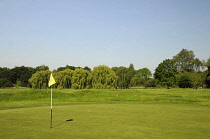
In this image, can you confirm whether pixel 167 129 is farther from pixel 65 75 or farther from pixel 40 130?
pixel 65 75

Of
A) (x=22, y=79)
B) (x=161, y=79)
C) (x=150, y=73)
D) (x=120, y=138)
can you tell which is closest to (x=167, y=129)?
(x=120, y=138)

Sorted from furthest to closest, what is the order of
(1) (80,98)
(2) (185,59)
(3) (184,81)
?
(2) (185,59) < (3) (184,81) < (1) (80,98)

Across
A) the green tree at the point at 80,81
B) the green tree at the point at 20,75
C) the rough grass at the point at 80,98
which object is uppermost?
the green tree at the point at 20,75

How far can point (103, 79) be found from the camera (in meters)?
61.8

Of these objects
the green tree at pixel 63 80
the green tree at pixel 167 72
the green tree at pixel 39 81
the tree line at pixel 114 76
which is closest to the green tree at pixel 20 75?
the tree line at pixel 114 76

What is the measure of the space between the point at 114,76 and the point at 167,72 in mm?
30147

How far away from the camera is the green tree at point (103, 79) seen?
200ft

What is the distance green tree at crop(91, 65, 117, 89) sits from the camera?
6091 centimetres

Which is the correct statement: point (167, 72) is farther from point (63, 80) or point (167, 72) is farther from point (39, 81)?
point (39, 81)

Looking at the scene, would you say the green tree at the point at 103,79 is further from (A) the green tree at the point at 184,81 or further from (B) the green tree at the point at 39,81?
(A) the green tree at the point at 184,81

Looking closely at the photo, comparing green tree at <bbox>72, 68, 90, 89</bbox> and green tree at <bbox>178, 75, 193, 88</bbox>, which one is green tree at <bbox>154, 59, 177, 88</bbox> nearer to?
green tree at <bbox>178, 75, 193, 88</bbox>

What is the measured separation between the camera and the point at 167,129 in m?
9.59

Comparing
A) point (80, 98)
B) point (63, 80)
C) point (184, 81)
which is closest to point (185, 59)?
point (184, 81)

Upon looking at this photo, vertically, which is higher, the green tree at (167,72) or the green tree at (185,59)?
the green tree at (185,59)
